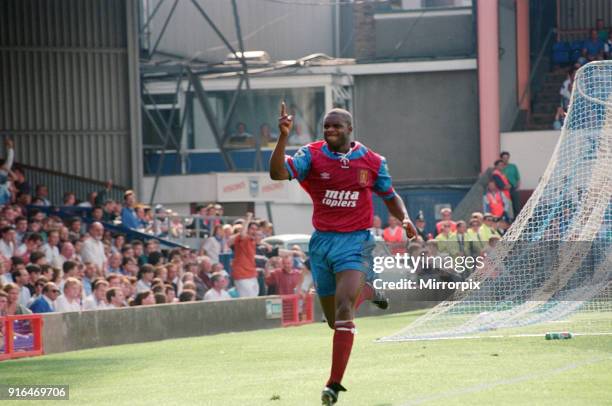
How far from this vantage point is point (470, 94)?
38312mm

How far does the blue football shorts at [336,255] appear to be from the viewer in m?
10.1

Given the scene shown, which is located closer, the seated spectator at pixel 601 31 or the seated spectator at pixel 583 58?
the seated spectator at pixel 583 58

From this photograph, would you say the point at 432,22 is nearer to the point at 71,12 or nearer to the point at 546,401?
the point at 71,12

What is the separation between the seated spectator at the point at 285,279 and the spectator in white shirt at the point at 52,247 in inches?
173

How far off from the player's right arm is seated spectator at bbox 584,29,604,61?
26.9 m

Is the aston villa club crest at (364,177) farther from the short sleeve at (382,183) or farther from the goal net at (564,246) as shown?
the goal net at (564,246)

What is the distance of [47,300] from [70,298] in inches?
16.3

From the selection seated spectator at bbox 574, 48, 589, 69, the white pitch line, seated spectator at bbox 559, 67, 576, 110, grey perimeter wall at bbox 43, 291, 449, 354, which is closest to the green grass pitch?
the white pitch line

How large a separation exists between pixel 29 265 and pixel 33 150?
1190cm

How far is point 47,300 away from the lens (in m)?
17.4

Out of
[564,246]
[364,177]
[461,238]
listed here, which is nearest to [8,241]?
[461,238]

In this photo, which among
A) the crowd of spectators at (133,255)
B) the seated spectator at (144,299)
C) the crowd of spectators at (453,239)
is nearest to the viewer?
the crowd of spectators at (133,255)

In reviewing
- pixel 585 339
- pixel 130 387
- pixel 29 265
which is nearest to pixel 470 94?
pixel 29 265

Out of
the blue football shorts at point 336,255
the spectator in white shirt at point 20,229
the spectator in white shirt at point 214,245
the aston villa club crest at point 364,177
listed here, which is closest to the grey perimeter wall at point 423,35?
the spectator in white shirt at point 214,245
